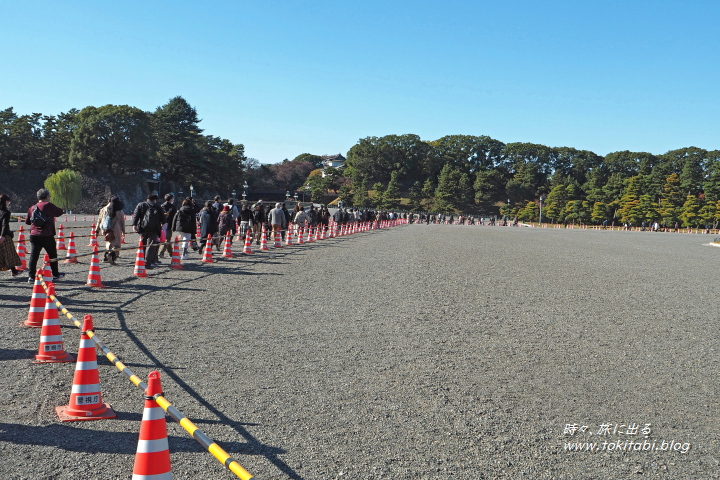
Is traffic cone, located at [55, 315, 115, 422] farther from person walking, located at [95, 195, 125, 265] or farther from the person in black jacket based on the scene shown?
the person in black jacket

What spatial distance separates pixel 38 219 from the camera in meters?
10.4

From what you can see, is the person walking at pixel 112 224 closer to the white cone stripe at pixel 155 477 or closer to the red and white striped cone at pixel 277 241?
the red and white striped cone at pixel 277 241

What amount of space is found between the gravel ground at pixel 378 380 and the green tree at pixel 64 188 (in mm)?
59687

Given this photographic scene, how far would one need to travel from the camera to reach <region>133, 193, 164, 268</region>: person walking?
13.6m

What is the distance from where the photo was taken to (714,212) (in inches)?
3223

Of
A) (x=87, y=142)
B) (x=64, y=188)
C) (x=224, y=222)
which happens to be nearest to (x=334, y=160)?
(x=87, y=142)

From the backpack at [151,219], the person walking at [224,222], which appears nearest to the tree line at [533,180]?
the person walking at [224,222]

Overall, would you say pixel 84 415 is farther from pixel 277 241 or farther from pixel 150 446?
pixel 277 241

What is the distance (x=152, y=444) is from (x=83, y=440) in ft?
4.23

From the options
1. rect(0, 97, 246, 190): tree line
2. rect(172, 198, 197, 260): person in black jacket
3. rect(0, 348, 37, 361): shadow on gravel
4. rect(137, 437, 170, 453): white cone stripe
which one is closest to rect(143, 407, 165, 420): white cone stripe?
rect(137, 437, 170, 453): white cone stripe

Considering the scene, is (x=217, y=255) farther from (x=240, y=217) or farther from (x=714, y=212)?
(x=714, y=212)

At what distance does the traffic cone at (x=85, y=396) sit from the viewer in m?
4.38

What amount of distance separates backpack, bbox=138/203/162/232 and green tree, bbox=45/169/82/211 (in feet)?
186

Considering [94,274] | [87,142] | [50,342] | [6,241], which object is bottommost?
[94,274]
